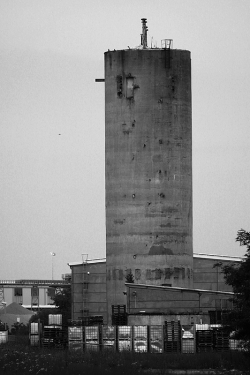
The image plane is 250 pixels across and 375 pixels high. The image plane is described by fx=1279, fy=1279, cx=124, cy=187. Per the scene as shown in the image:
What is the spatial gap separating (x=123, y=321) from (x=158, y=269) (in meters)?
11.9

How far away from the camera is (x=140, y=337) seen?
63281mm

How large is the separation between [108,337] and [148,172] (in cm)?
2310

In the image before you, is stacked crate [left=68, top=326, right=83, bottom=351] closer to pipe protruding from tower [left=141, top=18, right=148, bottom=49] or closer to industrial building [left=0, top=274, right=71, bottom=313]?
pipe protruding from tower [left=141, top=18, right=148, bottom=49]

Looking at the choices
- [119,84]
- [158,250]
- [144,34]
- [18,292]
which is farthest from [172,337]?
[18,292]

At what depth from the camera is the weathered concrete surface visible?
85.6 metres

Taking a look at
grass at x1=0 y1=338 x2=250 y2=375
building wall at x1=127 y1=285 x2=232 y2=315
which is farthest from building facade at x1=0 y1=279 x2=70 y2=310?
grass at x1=0 y1=338 x2=250 y2=375

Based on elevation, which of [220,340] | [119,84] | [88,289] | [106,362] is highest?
[119,84]

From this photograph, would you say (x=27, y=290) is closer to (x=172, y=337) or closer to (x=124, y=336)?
(x=124, y=336)

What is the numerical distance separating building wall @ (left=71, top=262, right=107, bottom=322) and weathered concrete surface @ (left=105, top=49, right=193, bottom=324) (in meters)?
6.22

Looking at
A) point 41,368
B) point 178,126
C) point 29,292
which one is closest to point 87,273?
point 178,126

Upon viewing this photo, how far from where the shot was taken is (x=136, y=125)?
86.2 metres

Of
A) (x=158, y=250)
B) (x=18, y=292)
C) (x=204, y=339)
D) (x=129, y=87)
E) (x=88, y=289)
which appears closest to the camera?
(x=204, y=339)

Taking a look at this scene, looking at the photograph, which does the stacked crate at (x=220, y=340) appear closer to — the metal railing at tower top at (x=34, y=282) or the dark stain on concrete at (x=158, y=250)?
the dark stain on concrete at (x=158, y=250)

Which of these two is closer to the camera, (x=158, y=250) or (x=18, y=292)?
(x=158, y=250)
